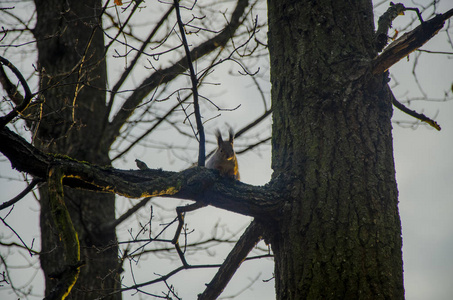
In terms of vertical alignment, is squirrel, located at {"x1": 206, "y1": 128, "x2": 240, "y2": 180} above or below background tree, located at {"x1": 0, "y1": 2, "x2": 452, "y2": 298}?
above

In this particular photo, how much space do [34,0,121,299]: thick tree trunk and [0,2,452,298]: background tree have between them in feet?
6.51

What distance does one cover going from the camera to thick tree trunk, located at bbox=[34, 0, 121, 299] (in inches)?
155

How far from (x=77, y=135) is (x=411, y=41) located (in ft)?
10.8

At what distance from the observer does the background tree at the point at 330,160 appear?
194 cm

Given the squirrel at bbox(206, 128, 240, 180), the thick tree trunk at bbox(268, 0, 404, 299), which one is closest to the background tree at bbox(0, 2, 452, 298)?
the thick tree trunk at bbox(268, 0, 404, 299)

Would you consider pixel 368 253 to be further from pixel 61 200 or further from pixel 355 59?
pixel 61 200

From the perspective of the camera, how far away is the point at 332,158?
83.4 inches

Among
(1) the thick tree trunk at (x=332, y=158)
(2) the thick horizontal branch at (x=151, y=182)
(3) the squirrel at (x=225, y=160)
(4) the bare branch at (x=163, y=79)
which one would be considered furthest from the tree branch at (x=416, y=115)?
(4) the bare branch at (x=163, y=79)

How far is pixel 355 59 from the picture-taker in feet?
7.39

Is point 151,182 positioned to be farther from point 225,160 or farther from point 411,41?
point 225,160

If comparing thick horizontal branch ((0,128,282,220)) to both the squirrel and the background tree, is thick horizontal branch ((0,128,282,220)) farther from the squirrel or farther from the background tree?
the squirrel

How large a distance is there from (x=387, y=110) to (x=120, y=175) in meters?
1.33

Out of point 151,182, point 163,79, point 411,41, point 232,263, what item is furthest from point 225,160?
point 411,41

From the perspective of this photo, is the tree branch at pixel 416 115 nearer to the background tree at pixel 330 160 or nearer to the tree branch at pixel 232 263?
the background tree at pixel 330 160
